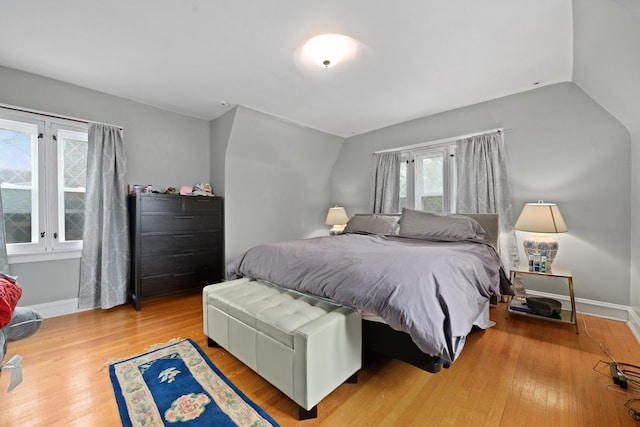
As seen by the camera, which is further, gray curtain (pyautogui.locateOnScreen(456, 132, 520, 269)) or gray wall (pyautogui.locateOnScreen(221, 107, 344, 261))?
gray wall (pyautogui.locateOnScreen(221, 107, 344, 261))

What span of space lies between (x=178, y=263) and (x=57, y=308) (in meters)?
1.16

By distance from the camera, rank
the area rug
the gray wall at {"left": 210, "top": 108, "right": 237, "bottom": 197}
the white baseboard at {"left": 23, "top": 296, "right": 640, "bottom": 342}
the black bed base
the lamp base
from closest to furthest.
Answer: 1. the area rug
2. the black bed base
3. the white baseboard at {"left": 23, "top": 296, "right": 640, "bottom": 342}
4. the lamp base
5. the gray wall at {"left": 210, "top": 108, "right": 237, "bottom": 197}

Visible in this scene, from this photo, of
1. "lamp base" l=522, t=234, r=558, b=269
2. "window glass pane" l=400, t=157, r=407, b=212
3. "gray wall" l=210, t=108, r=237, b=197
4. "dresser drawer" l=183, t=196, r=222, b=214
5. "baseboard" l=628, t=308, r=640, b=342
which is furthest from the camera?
→ "window glass pane" l=400, t=157, r=407, b=212

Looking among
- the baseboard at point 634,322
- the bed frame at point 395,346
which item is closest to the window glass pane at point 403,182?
the baseboard at point 634,322

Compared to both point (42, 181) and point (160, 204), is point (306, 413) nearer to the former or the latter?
point (160, 204)

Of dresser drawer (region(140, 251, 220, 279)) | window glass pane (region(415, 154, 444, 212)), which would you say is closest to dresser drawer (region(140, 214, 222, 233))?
dresser drawer (region(140, 251, 220, 279))

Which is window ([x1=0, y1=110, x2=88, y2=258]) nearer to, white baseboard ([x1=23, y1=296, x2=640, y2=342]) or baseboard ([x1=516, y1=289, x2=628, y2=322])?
white baseboard ([x1=23, y1=296, x2=640, y2=342])

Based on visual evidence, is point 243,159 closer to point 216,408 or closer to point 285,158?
point 285,158

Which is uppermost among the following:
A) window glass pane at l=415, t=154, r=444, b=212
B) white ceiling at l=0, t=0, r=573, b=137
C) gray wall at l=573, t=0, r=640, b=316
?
white ceiling at l=0, t=0, r=573, b=137

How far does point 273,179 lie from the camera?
13.6 ft

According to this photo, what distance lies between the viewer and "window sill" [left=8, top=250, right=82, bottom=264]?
2.52m

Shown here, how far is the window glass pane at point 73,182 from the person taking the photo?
111 inches

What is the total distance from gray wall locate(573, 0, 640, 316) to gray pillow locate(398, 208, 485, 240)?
1273mm

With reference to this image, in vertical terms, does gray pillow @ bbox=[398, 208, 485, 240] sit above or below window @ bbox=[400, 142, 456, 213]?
below
